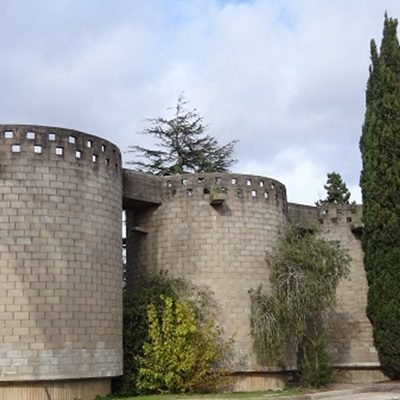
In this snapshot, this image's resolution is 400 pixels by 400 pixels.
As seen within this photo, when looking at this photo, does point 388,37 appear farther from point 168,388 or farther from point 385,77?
point 168,388

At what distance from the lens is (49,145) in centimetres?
1806

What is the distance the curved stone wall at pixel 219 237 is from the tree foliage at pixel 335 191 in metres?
15.2

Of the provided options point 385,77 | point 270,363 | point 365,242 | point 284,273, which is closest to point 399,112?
point 385,77

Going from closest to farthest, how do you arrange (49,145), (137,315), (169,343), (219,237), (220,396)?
(49,145)
(220,396)
(169,343)
(137,315)
(219,237)

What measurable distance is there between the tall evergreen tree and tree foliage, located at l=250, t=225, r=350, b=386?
1748mm

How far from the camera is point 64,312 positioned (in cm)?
1739

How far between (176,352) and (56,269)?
Result: 4.29m

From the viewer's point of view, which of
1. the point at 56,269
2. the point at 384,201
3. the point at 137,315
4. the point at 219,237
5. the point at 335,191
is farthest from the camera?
the point at 335,191

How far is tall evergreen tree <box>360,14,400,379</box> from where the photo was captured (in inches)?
942

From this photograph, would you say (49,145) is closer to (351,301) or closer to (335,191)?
(351,301)

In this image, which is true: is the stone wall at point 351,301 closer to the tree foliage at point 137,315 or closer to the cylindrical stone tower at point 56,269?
the tree foliage at point 137,315

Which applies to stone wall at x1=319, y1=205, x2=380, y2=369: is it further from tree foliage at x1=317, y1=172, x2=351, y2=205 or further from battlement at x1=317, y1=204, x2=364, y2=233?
tree foliage at x1=317, y1=172, x2=351, y2=205

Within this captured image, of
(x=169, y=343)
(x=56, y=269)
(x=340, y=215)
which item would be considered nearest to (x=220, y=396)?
(x=169, y=343)

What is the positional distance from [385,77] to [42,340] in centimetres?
1492
